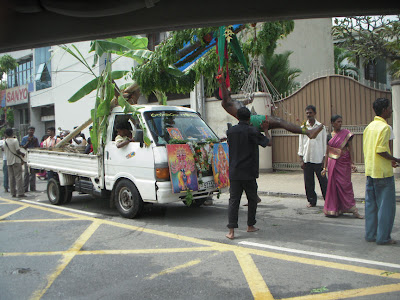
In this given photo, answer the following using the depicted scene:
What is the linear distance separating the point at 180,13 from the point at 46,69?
2729 cm

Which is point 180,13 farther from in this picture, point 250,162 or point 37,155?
point 37,155

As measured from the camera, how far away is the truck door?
651 centimetres

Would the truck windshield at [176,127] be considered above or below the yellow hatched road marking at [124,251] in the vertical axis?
above

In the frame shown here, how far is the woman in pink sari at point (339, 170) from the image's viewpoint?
637cm

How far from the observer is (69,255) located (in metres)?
5.05

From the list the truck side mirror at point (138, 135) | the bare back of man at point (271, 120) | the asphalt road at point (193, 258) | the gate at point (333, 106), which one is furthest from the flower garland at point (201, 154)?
the gate at point (333, 106)

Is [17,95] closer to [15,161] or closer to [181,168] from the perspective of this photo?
[15,161]

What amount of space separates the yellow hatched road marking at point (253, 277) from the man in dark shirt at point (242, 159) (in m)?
0.82

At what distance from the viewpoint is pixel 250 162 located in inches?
217

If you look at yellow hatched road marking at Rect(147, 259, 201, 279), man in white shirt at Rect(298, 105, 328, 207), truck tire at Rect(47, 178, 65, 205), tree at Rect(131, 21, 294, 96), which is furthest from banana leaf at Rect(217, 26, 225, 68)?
truck tire at Rect(47, 178, 65, 205)

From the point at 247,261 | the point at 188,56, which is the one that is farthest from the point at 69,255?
the point at 188,56

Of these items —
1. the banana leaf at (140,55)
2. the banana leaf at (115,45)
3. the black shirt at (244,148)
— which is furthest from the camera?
the banana leaf at (140,55)

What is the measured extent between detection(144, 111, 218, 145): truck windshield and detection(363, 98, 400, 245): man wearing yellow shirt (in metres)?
2.96

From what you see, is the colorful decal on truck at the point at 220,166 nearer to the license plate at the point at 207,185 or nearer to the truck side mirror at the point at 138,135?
the license plate at the point at 207,185
